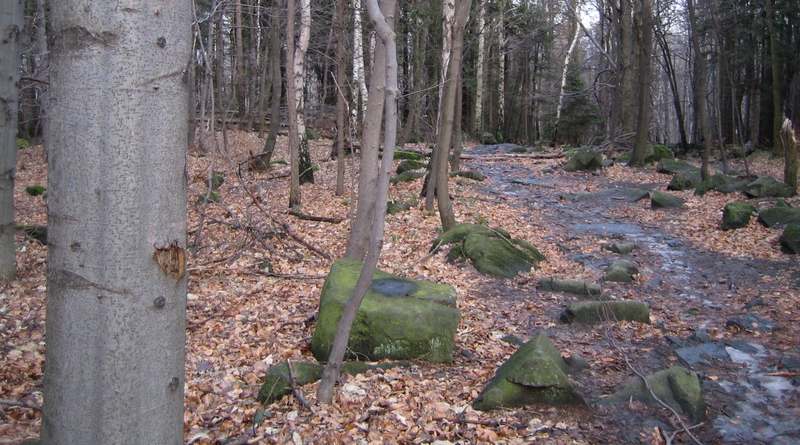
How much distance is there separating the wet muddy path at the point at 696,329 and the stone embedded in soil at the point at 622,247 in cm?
12

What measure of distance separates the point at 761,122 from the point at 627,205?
1531cm

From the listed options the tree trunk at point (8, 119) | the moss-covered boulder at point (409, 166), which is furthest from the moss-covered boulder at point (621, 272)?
the moss-covered boulder at point (409, 166)

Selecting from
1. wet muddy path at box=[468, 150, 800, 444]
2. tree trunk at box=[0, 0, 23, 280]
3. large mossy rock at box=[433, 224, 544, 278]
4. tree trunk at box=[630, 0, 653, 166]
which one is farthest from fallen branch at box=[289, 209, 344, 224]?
tree trunk at box=[630, 0, 653, 166]

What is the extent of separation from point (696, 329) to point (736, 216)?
5.31 metres

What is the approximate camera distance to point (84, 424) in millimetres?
1795

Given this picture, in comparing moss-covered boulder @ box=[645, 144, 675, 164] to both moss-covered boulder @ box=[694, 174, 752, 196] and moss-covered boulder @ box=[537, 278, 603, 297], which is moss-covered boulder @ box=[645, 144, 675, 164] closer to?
moss-covered boulder @ box=[694, 174, 752, 196]

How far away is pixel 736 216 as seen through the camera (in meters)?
11.2

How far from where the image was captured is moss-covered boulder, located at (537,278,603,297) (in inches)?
316

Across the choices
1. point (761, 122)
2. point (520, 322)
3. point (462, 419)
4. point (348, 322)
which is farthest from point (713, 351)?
point (761, 122)

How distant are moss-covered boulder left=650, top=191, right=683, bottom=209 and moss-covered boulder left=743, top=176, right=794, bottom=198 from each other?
1.48 metres

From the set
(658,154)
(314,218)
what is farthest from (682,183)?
(314,218)

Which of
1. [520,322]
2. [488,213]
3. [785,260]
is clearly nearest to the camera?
[520,322]

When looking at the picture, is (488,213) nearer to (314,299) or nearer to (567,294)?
(567,294)

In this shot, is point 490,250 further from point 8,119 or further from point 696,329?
point 8,119
